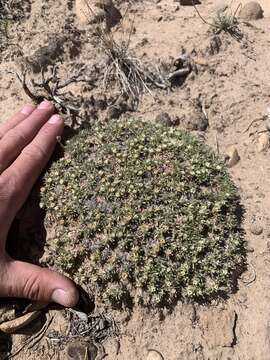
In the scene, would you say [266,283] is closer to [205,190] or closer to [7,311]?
[205,190]

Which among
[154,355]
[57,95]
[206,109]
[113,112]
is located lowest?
[154,355]

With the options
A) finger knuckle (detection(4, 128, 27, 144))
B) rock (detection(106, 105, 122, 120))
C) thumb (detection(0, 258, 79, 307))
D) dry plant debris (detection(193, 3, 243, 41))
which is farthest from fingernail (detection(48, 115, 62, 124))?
dry plant debris (detection(193, 3, 243, 41))

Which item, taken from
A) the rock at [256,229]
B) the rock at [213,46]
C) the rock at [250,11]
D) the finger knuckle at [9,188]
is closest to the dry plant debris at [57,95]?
the finger knuckle at [9,188]

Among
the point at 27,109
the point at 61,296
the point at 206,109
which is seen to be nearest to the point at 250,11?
the point at 206,109

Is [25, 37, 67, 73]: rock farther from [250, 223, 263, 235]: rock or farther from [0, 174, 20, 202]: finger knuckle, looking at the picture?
[250, 223, 263, 235]: rock

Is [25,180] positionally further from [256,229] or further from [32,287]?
[256,229]

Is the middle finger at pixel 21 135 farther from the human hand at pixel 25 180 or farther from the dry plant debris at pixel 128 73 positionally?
the dry plant debris at pixel 128 73
